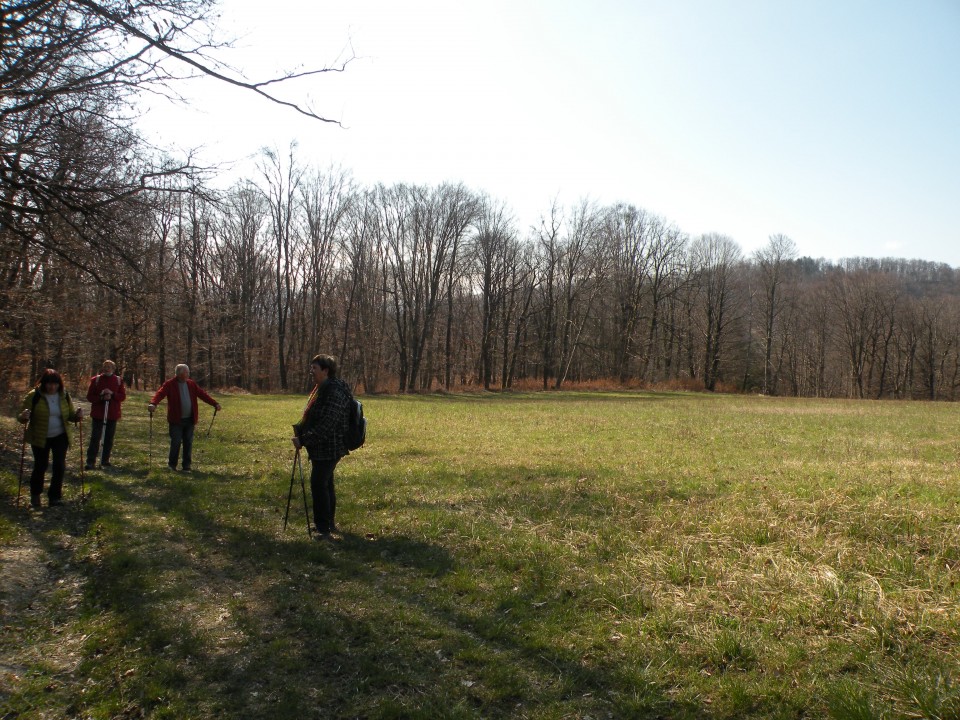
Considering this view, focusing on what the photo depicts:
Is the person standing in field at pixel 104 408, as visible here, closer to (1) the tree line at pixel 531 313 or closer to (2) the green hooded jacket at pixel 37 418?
(2) the green hooded jacket at pixel 37 418

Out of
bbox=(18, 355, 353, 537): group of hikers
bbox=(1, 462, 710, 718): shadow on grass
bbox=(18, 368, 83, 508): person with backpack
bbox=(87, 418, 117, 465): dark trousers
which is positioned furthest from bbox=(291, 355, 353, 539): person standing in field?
bbox=(87, 418, 117, 465): dark trousers

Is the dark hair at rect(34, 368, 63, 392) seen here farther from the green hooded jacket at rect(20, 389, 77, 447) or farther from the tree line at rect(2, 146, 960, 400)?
the tree line at rect(2, 146, 960, 400)

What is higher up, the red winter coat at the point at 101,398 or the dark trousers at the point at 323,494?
the red winter coat at the point at 101,398

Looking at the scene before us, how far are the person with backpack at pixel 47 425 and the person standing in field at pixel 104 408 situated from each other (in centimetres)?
269

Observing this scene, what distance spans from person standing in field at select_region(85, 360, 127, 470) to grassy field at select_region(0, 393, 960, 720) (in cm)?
118

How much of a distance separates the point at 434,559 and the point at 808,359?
70.7m

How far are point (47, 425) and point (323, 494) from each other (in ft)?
14.2

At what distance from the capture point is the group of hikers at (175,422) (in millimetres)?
7441

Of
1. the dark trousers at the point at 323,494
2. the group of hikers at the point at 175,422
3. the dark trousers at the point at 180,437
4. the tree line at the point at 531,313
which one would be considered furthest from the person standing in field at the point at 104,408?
the tree line at the point at 531,313

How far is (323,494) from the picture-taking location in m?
7.65

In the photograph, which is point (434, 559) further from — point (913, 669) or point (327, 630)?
point (913, 669)

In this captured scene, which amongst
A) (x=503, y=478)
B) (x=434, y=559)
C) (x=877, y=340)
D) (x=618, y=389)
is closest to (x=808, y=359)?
(x=877, y=340)

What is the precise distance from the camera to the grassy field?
13.1ft

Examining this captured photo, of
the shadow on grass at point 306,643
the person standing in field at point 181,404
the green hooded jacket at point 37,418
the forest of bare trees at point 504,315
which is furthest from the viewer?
the forest of bare trees at point 504,315
